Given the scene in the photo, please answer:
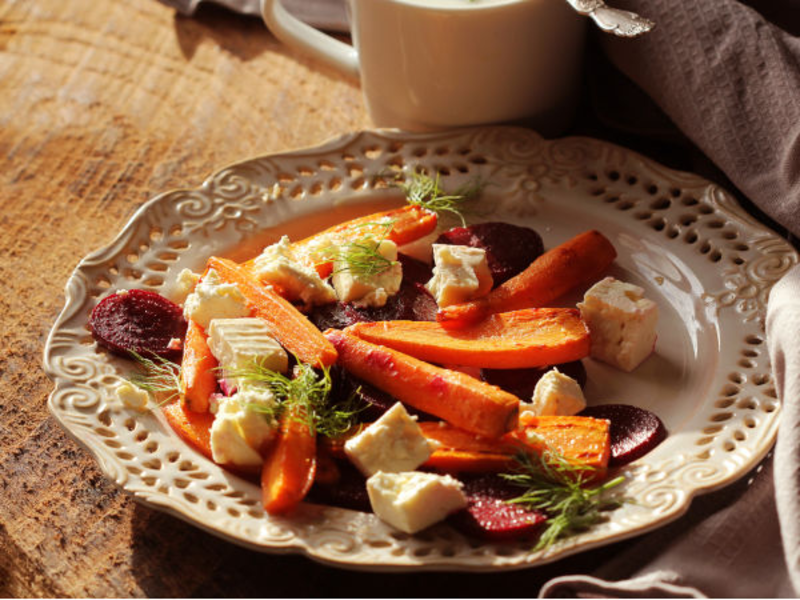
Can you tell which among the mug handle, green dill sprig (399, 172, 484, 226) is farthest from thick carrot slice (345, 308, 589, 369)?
the mug handle

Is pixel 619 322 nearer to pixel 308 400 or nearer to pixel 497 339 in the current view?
pixel 497 339

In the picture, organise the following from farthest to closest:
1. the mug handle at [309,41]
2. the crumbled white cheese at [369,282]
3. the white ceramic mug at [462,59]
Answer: the mug handle at [309,41] → the white ceramic mug at [462,59] → the crumbled white cheese at [369,282]

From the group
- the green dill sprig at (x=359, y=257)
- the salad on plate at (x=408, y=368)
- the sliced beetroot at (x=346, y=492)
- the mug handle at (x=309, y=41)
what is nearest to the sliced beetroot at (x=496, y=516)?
the salad on plate at (x=408, y=368)

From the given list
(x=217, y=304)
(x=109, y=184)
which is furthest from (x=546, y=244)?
(x=109, y=184)

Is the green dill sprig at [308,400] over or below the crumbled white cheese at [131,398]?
over

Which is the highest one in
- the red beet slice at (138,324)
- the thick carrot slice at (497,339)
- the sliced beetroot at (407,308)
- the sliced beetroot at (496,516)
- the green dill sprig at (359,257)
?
the green dill sprig at (359,257)

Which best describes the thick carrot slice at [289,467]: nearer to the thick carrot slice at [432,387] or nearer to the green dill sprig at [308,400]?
the green dill sprig at [308,400]

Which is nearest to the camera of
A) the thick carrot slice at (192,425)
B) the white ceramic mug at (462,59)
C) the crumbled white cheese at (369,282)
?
the thick carrot slice at (192,425)
